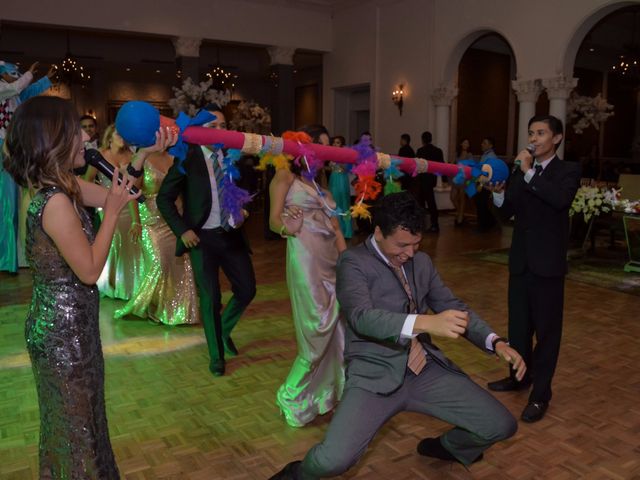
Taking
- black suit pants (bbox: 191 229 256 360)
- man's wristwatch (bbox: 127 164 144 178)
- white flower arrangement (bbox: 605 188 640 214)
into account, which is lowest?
black suit pants (bbox: 191 229 256 360)

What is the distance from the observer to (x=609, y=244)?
28.9 ft

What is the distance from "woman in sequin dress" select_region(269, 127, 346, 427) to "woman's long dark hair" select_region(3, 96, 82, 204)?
147 centimetres

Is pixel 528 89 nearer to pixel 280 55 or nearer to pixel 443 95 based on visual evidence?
pixel 443 95

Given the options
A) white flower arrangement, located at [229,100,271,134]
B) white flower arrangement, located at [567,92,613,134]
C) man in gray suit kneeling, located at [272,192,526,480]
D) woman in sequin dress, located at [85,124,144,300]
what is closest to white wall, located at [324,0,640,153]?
white flower arrangement, located at [567,92,613,134]

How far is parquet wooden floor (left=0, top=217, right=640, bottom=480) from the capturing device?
2729 mm

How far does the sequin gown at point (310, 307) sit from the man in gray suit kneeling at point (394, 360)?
27.1 inches

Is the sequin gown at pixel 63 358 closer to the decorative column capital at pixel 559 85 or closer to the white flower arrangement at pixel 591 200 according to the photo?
the white flower arrangement at pixel 591 200

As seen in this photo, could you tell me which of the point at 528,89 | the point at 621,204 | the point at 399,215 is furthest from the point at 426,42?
the point at 399,215

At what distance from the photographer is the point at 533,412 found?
320 centimetres

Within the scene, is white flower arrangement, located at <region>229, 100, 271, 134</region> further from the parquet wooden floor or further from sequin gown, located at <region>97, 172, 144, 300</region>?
the parquet wooden floor

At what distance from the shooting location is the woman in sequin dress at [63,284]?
5.78 ft

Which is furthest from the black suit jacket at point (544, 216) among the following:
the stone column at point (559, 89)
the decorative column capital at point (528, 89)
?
the decorative column capital at point (528, 89)

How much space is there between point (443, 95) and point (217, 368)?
979cm

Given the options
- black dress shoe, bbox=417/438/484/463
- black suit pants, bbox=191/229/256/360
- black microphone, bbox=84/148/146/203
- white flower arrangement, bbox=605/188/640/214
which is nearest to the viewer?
black microphone, bbox=84/148/146/203
